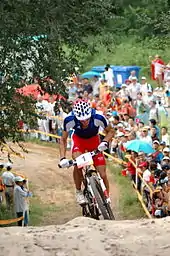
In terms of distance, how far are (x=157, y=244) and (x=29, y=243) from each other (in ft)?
4.85

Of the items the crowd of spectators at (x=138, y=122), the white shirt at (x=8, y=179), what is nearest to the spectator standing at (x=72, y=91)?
the crowd of spectators at (x=138, y=122)

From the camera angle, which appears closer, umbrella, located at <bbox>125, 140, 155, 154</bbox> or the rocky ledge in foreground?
the rocky ledge in foreground

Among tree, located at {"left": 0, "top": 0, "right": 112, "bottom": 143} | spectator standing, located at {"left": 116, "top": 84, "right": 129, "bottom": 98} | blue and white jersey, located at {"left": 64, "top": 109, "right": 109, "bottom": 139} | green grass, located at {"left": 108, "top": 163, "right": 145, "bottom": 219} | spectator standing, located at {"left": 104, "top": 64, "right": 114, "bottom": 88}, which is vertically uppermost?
tree, located at {"left": 0, "top": 0, "right": 112, "bottom": 143}

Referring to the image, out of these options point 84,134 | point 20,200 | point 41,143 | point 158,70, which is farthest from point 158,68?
point 84,134

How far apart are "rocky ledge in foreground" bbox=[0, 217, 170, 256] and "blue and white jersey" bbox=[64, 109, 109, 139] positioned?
2.38 metres

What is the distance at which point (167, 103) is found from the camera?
77.9 feet

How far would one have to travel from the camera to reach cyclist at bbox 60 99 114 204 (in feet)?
41.4

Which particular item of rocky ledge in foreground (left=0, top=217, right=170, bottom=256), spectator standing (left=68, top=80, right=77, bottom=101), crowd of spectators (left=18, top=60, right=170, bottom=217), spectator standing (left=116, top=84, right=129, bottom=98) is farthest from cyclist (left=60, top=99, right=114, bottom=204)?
spectator standing (left=68, top=80, right=77, bottom=101)

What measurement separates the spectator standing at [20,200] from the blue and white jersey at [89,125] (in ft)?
14.8

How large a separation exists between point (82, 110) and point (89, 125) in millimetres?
484

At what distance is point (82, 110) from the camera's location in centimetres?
1262

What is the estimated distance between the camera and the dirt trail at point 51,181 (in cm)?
1970

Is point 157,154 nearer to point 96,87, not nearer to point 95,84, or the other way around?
point 96,87

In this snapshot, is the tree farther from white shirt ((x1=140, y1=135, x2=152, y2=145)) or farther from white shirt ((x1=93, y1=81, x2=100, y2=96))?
white shirt ((x1=93, y1=81, x2=100, y2=96))
